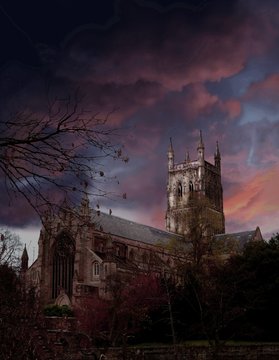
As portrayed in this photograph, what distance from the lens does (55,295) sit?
6875cm

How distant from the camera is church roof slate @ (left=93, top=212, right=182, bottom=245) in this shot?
74875 millimetres

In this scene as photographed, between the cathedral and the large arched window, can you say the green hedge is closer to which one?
the cathedral

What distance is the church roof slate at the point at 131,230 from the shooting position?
246ft

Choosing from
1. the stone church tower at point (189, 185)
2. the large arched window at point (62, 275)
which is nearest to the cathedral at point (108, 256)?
the large arched window at point (62, 275)

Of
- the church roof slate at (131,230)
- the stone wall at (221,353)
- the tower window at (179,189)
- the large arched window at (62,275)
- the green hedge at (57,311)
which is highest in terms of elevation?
the tower window at (179,189)

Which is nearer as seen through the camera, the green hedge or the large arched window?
the green hedge

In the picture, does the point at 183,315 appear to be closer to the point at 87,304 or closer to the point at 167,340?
the point at 167,340

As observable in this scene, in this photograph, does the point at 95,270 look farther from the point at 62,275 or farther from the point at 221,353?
the point at 221,353

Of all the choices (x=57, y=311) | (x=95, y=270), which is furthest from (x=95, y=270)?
(x=57, y=311)

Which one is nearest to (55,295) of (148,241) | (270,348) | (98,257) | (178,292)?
(98,257)

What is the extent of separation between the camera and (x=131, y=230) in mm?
79875

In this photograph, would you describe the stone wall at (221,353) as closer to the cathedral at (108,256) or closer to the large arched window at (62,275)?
the cathedral at (108,256)

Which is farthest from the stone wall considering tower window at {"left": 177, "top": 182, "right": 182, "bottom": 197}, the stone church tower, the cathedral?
tower window at {"left": 177, "top": 182, "right": 182, "bottom": 197}

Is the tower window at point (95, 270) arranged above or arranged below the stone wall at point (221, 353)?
above
